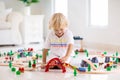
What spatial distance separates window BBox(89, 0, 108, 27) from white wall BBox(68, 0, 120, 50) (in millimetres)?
123

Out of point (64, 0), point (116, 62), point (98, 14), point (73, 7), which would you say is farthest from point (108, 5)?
point (116, 62)

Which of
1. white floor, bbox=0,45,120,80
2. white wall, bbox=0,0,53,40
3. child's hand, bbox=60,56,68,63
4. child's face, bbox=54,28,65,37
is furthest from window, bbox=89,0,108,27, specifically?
white floor, bbox=0,45,120,80

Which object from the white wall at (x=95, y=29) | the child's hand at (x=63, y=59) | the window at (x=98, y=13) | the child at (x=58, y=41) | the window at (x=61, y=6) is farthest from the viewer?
the window at (x=61, y=6)

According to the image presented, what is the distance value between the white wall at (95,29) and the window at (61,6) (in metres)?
0.44

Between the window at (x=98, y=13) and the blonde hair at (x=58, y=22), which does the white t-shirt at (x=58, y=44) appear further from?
the window at (x=98, y=13)

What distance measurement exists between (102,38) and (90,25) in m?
0.46

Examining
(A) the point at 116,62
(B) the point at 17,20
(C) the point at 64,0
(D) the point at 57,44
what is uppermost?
(C) the point at 64,0

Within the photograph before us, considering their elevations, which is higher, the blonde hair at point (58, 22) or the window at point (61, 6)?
the window at point (61, 6)

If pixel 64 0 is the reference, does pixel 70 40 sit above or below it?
below

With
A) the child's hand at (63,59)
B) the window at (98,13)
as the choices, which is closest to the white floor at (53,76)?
the child's hand at (63,59)

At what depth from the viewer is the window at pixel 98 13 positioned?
18.4 ft

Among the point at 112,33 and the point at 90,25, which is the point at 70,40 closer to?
the point at 112,33

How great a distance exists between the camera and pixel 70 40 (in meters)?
3.25

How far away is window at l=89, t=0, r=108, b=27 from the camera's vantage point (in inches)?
221
